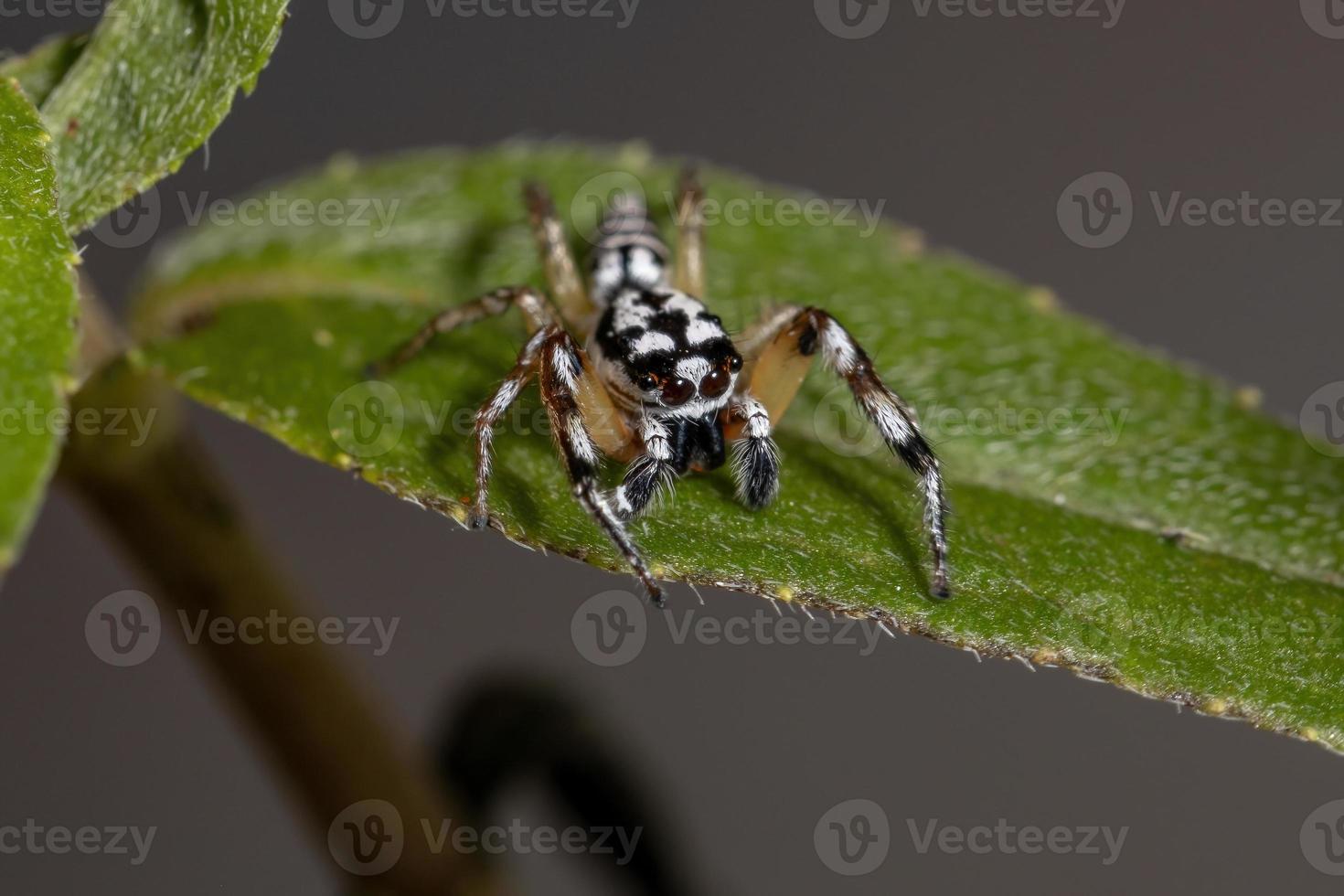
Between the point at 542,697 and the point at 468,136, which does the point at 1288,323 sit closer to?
the point at 468,136

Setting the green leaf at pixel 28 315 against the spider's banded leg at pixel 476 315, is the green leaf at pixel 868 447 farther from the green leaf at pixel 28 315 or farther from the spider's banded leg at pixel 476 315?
the green leaf at pixel 28 315

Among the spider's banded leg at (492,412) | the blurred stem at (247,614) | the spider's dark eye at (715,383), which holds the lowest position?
the blurred stem at (247,614)

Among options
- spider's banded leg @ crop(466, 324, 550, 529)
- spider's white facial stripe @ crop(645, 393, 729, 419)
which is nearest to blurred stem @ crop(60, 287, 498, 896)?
spider's banded leg @ crop(466, 324, 550, 529)

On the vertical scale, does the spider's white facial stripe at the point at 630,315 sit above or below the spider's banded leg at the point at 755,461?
above

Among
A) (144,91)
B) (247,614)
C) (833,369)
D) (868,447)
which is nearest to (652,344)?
(833,369)

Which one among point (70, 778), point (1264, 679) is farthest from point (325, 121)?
point (1264, 679)

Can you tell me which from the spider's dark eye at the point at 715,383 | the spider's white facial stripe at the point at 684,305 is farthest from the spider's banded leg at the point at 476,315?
the spider's dark eye at the point at 715,383

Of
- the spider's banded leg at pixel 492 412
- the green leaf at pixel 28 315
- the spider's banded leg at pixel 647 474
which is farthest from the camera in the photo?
the spider's banded leg at pixel 647 474
